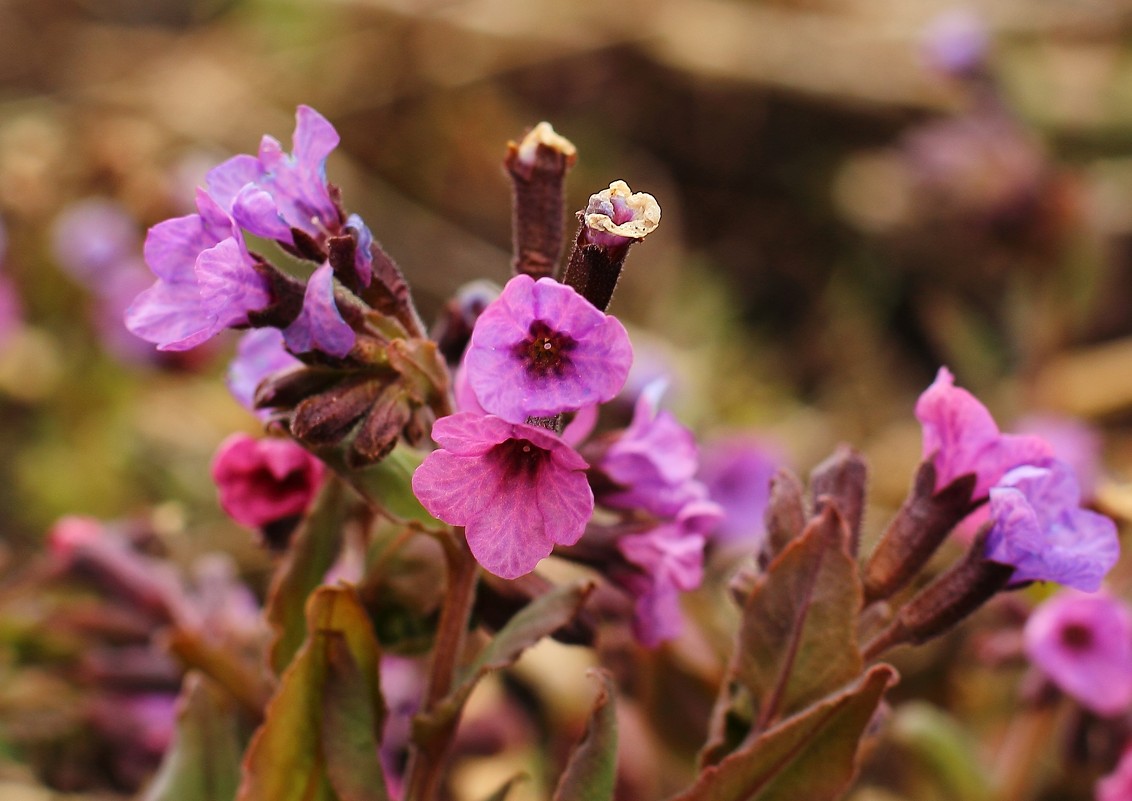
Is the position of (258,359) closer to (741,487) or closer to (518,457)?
(518,457)

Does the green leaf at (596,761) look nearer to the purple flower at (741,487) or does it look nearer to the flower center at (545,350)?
the flower center at (545,350)

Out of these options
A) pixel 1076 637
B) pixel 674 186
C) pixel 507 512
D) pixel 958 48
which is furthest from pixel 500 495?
pixel 674 186

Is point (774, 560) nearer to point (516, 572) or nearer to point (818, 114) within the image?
point (516, 572)

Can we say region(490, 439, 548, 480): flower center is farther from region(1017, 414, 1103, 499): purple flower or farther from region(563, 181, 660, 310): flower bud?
region(1017, 414, 1103, 499): purple flower

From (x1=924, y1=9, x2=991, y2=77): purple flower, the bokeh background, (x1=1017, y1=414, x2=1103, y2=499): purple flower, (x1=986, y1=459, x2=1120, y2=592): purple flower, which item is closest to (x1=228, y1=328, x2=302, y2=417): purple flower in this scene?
(x1=986, y1=459, x2=1120, y2=592): purple flower

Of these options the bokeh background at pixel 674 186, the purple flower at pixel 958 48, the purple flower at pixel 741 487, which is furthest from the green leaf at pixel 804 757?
the purple flower at pixel 958 48
